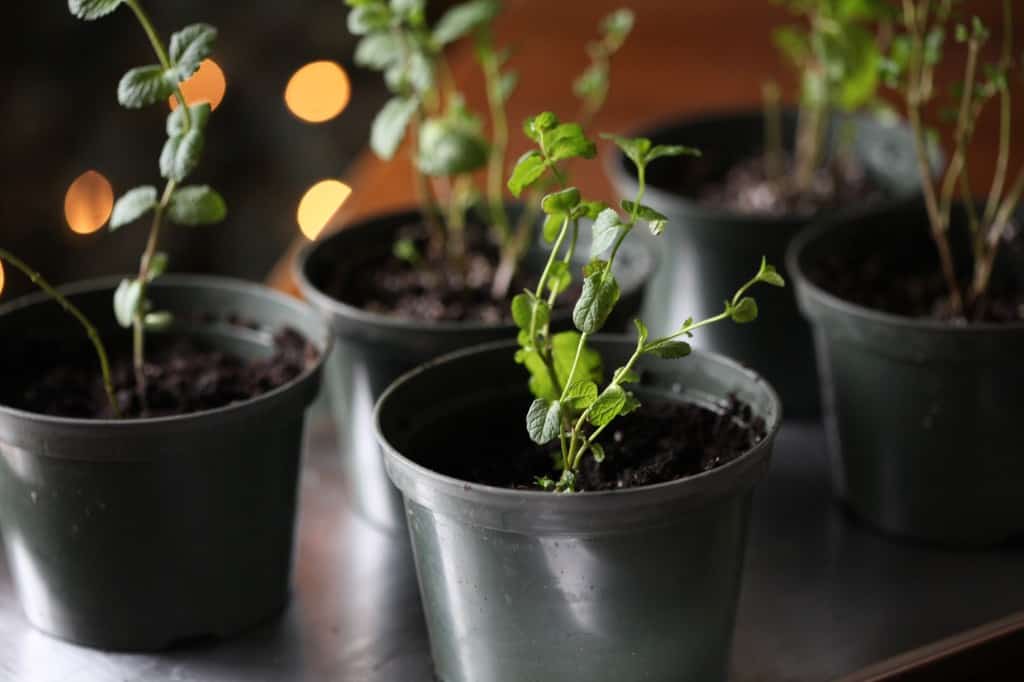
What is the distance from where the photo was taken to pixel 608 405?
87 centimetres

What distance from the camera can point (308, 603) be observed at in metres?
1.11

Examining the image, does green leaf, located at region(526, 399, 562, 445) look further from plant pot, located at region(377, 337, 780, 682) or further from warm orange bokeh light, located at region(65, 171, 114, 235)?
warm orange bokeh light, located at region(65, 171, 114, 235)

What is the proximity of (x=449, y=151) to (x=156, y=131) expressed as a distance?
1.53 metres

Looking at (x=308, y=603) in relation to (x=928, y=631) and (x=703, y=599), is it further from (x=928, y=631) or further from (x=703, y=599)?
(x=928, y=631)

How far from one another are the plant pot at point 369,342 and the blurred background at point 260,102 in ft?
1.33

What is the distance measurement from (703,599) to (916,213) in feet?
1.99

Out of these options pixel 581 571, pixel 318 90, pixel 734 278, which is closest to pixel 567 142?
pixel 581 571

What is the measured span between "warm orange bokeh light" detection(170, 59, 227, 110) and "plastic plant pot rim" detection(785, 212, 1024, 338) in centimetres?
148

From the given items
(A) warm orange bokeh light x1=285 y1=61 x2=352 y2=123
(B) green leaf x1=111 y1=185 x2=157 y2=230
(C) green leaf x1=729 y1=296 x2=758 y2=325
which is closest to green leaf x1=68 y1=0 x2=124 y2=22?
(B) green leaf x1=111 y1=185 x2=157 y2=230

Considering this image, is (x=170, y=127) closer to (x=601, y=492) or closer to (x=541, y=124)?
(x=541, y=124)

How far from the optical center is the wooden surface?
185 centimetres

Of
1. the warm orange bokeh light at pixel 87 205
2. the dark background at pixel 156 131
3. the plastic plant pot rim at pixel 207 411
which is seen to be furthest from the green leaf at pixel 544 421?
the warm orange bokeh light at pixel 87 205

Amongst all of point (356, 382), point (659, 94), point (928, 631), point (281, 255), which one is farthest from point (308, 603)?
point (281, 255)

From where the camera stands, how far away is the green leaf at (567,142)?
86cm
